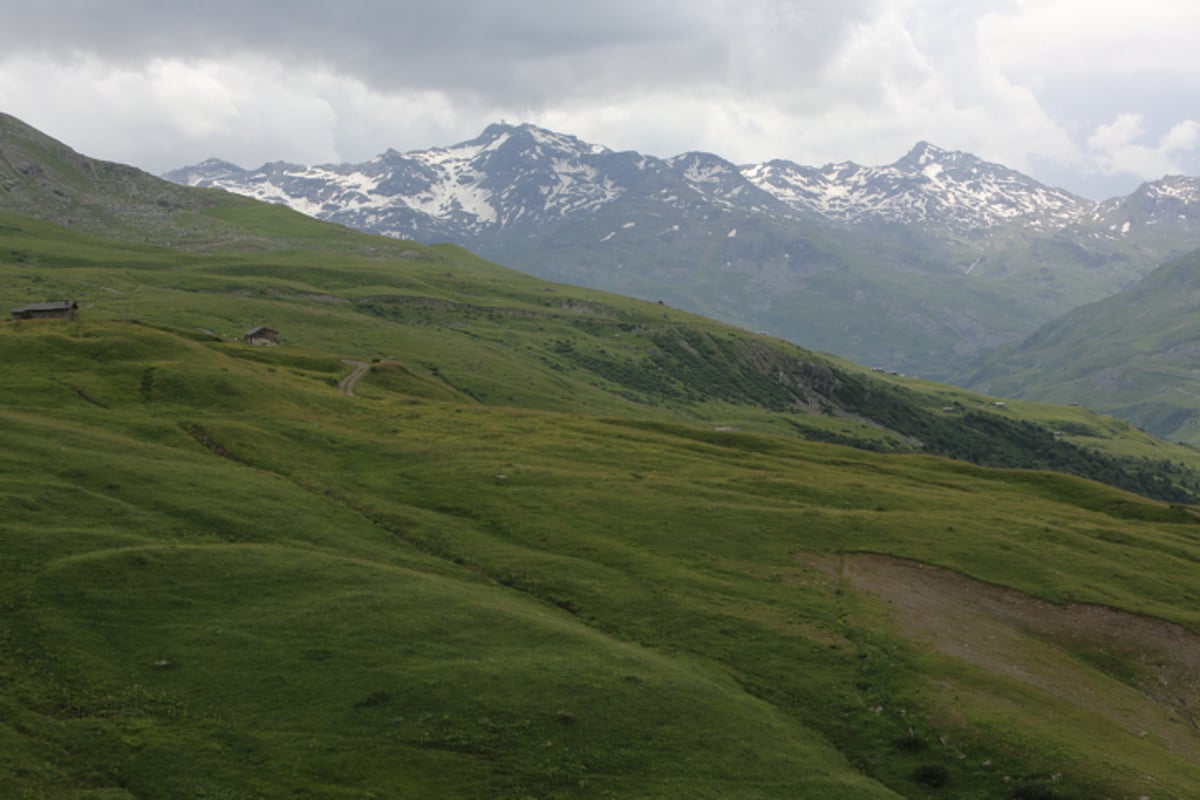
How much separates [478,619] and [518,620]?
2.30m

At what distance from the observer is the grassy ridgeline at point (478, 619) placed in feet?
131

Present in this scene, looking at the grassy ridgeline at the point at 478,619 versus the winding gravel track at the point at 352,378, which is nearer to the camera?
A: the grassy ridgeline at the point at 478,619

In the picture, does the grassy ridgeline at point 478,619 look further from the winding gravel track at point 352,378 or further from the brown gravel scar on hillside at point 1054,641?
the winding gravel track at point 352,378

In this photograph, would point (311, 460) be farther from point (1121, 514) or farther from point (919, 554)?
point (1121, 514)

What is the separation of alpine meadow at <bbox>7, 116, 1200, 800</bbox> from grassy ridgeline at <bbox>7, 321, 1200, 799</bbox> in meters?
0.20

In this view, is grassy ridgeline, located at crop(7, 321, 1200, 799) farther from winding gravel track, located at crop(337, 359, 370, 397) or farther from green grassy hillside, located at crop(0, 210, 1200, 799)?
winding gravel track, located at crop(337, 359, 370, 397)

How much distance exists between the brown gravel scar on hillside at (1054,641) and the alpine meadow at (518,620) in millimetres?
288

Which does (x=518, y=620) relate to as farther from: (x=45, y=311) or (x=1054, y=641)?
(x=45, y=311)

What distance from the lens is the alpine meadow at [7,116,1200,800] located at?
40281 millimetres

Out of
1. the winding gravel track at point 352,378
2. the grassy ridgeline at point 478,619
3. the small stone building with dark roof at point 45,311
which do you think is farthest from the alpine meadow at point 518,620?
the small stone building with dark roof at point 45,311

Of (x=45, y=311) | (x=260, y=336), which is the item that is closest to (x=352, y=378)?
(x=260, y=336)

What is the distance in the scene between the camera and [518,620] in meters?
52.1

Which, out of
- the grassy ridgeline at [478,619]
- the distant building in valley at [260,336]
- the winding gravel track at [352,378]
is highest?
the distant building in valley at [260,336]

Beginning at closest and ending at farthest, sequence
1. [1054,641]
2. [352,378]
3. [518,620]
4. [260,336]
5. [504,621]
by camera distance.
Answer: [504,621], [518,620], [1054,641], [352,378], [260,336]
